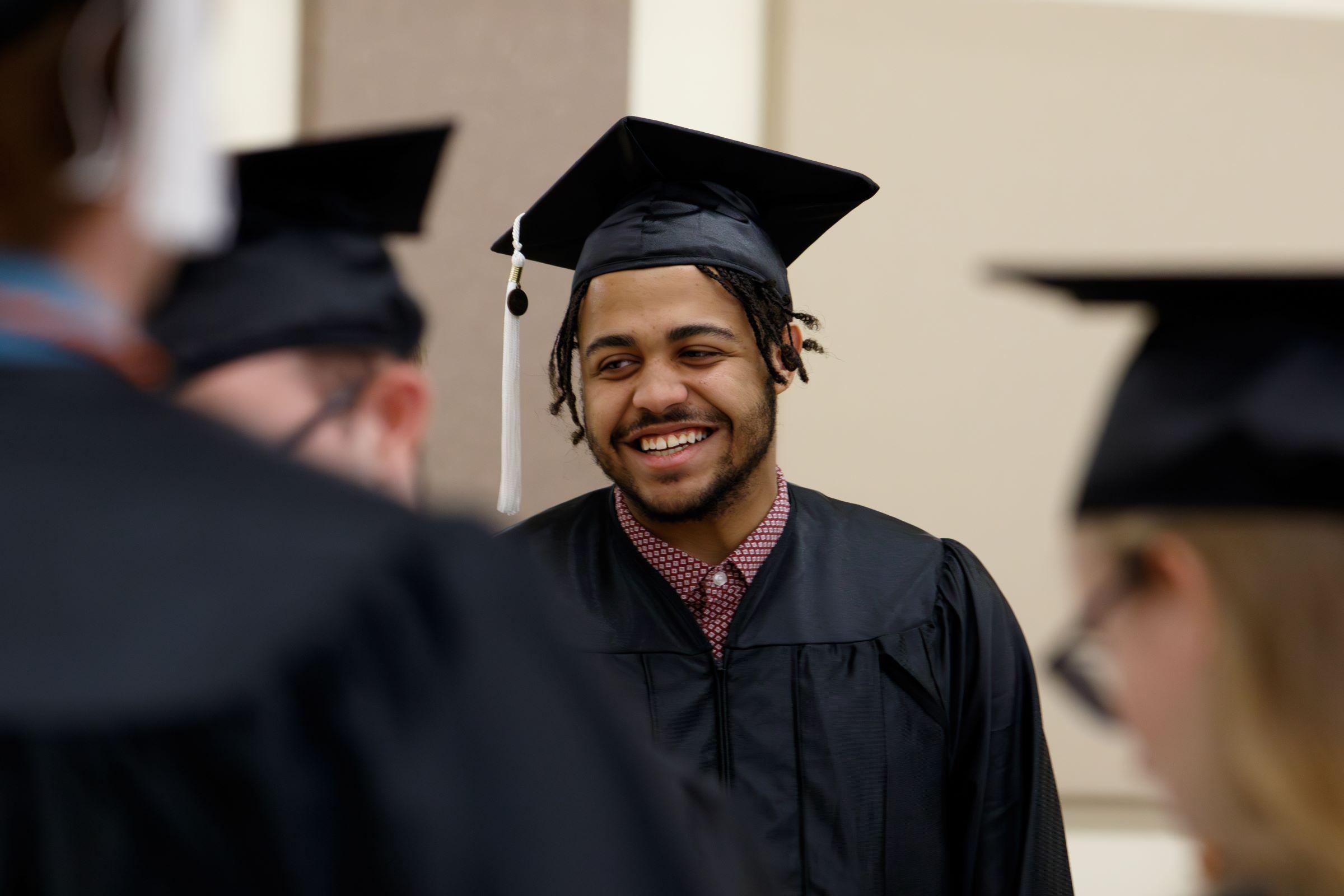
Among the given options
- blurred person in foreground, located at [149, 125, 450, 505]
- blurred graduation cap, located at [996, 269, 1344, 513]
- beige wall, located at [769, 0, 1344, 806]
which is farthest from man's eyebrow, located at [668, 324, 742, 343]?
blurred graduation cap, located at [996, 269, 1344, 513]

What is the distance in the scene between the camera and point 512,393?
236 centimetres

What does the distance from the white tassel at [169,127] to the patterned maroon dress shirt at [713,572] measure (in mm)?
1575

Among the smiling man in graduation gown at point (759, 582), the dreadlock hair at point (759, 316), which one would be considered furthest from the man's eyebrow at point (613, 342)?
the dreadlock hair at point (759, 316)

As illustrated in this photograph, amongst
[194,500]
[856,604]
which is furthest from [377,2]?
[194,500]

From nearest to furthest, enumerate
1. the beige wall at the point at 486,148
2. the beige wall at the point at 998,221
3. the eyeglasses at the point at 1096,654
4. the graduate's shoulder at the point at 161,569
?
1. the graduate's shoulder at the point at 161,569
2. the eyeglasses at the point at 1096,654
3. the beige wall at the point at 486,148
4. the beige wall at the point at 998,221

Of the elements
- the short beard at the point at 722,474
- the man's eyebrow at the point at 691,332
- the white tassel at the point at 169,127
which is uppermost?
the white tassel at the point at 169,127

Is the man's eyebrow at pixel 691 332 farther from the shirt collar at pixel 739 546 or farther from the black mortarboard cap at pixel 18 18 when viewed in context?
the black mortarboard cap at pixel 18 18

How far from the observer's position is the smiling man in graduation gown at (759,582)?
1957 mm

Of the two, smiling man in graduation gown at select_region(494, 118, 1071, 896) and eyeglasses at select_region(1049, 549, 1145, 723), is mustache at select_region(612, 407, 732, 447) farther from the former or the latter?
eyeglasses at select_region(1049, 549, 1145, 723)

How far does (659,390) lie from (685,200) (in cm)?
38

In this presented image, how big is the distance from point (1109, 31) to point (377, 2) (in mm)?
1940

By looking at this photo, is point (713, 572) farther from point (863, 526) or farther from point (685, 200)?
point (685, 200)

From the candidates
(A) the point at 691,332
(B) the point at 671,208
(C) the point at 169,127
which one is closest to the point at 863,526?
(A) the point at 691,332

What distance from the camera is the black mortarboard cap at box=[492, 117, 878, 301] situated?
218 centimetres
